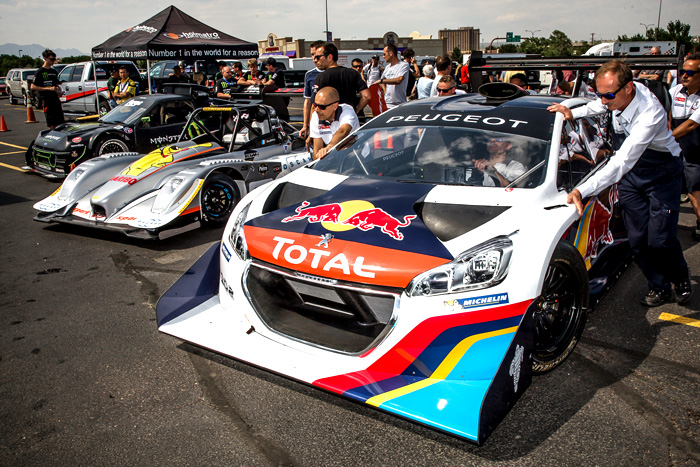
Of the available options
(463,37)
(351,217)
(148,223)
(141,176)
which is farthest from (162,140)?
(463,37)

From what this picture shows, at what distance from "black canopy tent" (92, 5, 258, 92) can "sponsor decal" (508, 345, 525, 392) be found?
13.8 m

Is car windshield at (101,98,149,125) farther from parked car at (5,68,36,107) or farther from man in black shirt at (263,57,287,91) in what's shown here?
parked car at (5,68,36,107)

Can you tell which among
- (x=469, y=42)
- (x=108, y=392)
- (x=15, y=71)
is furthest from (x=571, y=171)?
(x=469, y=42)

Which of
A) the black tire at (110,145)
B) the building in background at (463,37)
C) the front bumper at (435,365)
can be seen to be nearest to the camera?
the front bumper at (435,365)

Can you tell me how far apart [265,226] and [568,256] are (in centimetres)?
163

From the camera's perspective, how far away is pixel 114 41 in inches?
597

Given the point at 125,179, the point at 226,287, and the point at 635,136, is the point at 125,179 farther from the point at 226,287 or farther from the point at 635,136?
the point at 635,136

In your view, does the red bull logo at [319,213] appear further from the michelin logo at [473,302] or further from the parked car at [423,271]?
the michelin logo at [473,302]

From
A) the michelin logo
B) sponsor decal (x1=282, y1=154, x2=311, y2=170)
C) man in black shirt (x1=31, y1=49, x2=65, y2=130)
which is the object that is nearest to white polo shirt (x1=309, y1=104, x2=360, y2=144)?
sponsor decal (x1=282, y1=154, x2=311, y2=170)

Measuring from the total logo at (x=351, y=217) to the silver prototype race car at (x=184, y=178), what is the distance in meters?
2.85

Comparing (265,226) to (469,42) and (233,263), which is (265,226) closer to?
(233,263)

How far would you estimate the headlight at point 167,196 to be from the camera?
554 centimetres

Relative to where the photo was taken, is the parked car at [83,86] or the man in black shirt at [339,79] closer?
the man in black shirt at [339,79]

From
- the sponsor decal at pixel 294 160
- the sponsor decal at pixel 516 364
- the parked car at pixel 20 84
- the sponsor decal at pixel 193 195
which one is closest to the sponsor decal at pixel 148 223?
the sponsor decal at pixel 193 195
